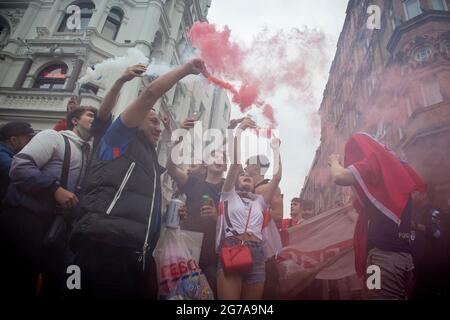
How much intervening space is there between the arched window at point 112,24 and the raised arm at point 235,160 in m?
15.2

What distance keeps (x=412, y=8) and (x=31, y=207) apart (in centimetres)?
1717

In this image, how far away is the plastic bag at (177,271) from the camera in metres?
2.08

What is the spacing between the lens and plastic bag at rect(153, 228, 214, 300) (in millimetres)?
2082

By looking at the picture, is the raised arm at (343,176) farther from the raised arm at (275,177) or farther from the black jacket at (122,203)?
the black jacket at (122,203)

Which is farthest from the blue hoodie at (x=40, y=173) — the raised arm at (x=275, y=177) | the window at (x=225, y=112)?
the window at (x=225, y=112)

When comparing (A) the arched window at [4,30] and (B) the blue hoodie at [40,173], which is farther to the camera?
(A) the arched window at [4,30]

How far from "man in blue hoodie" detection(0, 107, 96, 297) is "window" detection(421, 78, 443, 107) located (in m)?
13.0

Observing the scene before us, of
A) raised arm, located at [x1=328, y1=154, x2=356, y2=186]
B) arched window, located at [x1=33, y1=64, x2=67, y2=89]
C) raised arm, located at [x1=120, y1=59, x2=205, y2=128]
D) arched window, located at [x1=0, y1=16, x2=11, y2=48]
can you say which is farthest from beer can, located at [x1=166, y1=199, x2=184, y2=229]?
arched window, located at [x1=0, y1=16, x2=11, y2=48]

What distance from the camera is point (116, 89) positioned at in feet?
7.62
